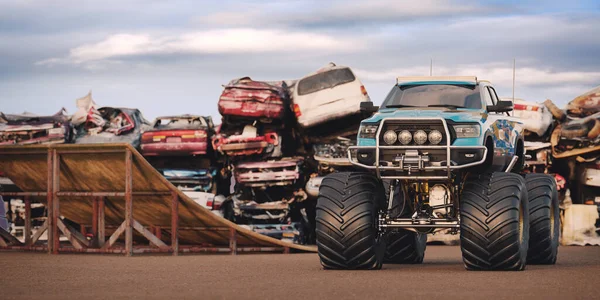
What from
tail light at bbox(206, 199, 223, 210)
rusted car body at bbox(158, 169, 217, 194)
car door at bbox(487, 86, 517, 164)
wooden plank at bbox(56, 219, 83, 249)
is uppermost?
car door at bbox(487, 86, 517, 164)

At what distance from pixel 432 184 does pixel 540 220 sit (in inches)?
79.6

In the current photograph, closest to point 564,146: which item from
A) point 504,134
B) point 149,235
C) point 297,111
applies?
point 297,111

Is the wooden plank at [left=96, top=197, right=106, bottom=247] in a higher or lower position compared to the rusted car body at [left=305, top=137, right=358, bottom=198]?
lower

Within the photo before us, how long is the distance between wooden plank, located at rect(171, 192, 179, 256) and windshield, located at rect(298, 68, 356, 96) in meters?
6.34

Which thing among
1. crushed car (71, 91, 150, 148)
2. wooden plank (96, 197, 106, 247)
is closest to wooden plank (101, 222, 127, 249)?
wooden plank (96, 197, 106, 247)

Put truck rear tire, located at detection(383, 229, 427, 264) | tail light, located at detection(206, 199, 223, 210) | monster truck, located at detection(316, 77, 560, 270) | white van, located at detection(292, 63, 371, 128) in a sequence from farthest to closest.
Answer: tail light, located at detection(206, 199, 223, 210), white van, located at detection(292, 63, 371, 128), truck rear tire, located at detection(383, 229, 427, 264), monster truck, located at detection(316, 77, 560, 270)

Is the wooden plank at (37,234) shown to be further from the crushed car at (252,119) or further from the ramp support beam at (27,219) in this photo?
the crushed car at (252,119)

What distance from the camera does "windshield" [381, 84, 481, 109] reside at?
14570mm

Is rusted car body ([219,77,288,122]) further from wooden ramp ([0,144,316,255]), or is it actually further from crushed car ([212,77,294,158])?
wooden ramp ([0,144,316,255])

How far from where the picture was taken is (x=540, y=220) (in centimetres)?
1538

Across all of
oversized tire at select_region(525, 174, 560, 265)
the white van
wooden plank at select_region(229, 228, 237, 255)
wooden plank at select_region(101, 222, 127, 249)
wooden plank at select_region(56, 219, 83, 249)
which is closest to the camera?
oversized tire at select_region(525, 174, 560, 265)

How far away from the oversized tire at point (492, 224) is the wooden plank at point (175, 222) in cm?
684

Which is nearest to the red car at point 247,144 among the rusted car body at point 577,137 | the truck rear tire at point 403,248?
the rusted car body at point 577,137

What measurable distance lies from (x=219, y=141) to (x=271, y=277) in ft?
42.3
